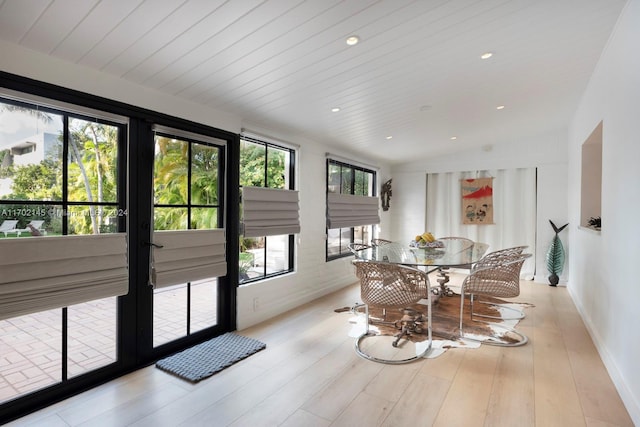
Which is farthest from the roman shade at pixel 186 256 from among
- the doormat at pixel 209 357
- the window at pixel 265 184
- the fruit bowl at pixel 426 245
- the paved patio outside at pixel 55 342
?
the fruit bowl at pixel 426 245

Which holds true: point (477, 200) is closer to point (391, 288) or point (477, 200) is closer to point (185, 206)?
point (391, 288)

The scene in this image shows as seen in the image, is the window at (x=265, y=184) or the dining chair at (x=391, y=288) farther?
the window at (x=265, y=184)

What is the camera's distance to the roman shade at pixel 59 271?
185 centimetres

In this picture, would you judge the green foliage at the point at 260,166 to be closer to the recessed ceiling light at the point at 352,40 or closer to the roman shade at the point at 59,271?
the roman shade at the point at 59,271

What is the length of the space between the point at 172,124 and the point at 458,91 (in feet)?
8.93

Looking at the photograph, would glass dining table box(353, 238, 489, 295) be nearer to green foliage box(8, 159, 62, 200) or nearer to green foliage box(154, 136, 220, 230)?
green foliage box(154, 136, 220, 230)

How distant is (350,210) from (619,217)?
11.0 ft

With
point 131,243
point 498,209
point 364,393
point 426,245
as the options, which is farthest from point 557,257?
point 131,243

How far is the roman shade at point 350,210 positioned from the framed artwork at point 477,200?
1.76 m

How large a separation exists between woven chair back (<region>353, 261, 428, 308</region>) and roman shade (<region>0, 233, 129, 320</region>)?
1896mm

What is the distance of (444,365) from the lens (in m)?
2.61

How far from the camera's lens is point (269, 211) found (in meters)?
3.62

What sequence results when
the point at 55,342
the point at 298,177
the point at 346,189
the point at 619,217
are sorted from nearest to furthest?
1. the point at 55,342
2. the point at 619,217
3. the point at 298,177
4. the point at 346,189

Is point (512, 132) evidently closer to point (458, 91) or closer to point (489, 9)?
point (458, 91)
